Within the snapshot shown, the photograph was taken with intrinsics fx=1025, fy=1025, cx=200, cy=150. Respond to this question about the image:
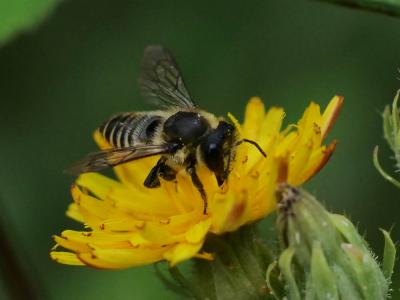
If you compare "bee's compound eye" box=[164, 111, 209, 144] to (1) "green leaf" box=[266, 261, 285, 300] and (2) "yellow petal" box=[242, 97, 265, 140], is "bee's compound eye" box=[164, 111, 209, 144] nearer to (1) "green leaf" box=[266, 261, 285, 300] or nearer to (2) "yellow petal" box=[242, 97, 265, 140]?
(2) "yellow petal" box=[242, 97, 265, 140]

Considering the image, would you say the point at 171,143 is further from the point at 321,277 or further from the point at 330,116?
the point at 321,277

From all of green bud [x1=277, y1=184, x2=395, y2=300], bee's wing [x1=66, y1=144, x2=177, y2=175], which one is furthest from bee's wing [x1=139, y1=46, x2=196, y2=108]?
green bud [x1=277, y1=184, x2=395, y2=300]

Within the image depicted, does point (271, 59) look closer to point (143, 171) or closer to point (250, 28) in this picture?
point (250, 28)

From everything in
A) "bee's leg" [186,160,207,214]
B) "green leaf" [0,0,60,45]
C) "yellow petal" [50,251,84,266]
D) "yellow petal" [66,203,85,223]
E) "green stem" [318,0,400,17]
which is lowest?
"yellow petal" [50,251,84,266]

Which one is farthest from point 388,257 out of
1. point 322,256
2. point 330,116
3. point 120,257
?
point 120,257

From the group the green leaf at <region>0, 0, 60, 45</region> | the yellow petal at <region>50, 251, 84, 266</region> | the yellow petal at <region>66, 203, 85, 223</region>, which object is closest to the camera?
the yellow petal at <region>50, 251, 84, 266</region>

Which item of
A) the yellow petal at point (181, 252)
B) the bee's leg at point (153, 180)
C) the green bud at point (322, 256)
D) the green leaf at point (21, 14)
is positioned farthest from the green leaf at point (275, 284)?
the green leaf at point (21, 14)

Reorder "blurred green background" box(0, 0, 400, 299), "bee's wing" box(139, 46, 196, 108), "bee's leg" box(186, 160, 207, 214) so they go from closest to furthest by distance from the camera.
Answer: "bee's leg" box(186, 160, 207, 214) < "bee's wing" box(139, 46, 196, 108) < "blurred green background" box(0, 0, 400, 299)
